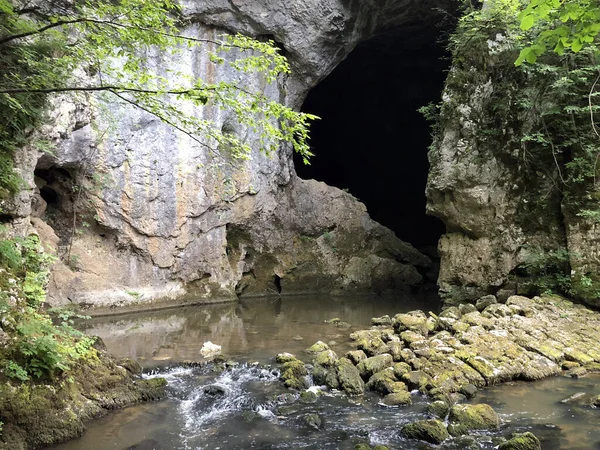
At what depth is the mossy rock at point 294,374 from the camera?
25.8ft

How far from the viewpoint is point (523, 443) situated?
17.9 feet

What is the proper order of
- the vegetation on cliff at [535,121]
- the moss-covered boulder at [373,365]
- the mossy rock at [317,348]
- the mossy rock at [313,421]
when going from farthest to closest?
the vegetation on cliff at [535,121]
the mossy rock at [317,348]
the moss-covered boulder at [373,365]
the mossy rock at [313,421]

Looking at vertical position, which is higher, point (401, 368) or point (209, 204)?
point (209, 204)

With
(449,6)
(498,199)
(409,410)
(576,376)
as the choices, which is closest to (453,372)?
(409,410)

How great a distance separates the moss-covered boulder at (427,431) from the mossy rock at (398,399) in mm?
1023

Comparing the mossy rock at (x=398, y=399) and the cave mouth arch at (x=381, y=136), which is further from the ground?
the cave mouth arch at (x=381, y=136)

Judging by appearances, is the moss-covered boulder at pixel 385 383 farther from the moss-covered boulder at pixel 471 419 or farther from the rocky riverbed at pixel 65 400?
the rocky riverbed at pixel 65 400

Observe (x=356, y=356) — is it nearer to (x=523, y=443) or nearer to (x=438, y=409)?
(x=438, y=409)

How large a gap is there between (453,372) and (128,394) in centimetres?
546

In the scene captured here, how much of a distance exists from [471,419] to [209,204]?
40.0 ft

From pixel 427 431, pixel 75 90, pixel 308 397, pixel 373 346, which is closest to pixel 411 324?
pixel 373 346

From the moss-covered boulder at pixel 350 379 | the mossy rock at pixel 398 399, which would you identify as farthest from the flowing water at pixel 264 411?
the moss-covered boulder at pixel 350 379

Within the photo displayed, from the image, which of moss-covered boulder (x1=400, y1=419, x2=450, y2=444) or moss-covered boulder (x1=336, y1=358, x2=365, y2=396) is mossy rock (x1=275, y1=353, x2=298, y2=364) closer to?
moss-covered boulder (x1=336, y1=358, x2=365, y2=396)

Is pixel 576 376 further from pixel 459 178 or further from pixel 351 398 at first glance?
pixel 459 178
